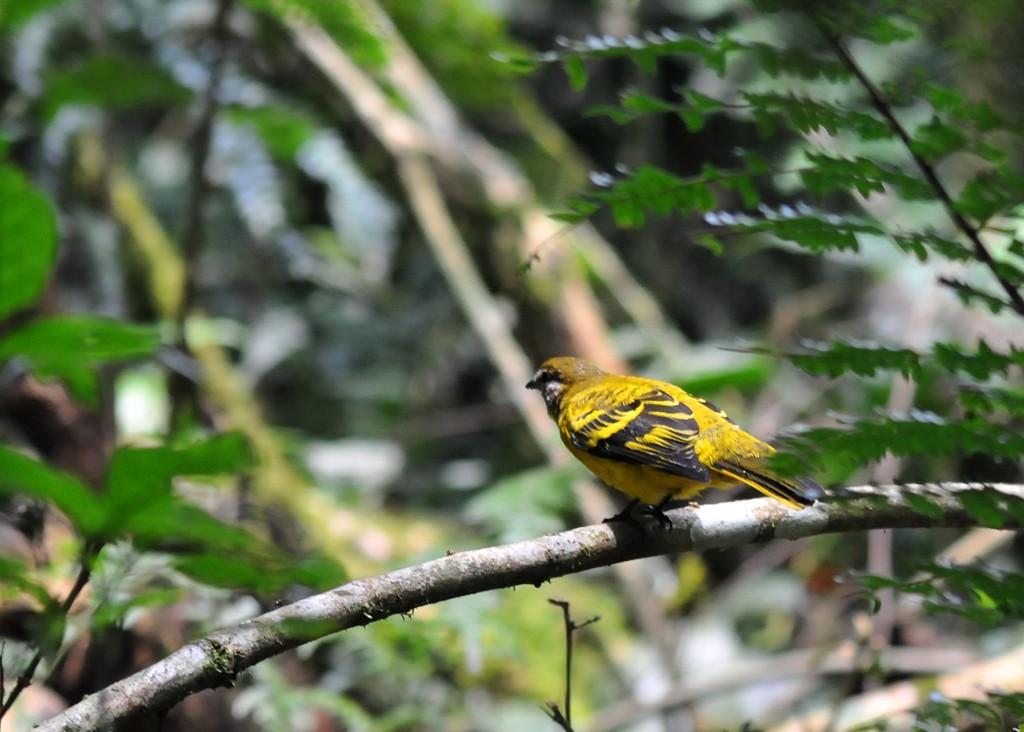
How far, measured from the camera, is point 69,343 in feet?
6.61

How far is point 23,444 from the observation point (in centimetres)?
452

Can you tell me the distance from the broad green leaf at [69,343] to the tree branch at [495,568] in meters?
0.81

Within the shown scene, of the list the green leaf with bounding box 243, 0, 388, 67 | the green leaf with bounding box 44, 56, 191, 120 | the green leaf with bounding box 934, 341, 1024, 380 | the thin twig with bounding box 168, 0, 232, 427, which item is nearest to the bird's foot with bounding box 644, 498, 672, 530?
the green leaf with bounding box 934, 341, 1024, 380

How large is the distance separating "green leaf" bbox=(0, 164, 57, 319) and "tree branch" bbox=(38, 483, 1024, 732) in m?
1.05

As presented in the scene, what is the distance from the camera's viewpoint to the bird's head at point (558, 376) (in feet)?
10.2

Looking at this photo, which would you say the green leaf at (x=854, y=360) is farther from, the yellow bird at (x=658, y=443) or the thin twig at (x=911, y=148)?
the yellow bird at (x=658, y=443)

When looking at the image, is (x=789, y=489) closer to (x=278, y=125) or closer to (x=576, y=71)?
(x=576, y=71)

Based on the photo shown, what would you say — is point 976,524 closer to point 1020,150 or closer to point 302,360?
point 1020,150

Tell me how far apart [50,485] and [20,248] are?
0.78 metres

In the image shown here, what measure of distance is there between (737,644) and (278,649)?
444cm

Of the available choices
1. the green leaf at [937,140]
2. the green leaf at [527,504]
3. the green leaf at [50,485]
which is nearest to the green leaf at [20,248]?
the green leaf at [50,485]

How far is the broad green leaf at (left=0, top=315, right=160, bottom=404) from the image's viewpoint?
6.53 feet

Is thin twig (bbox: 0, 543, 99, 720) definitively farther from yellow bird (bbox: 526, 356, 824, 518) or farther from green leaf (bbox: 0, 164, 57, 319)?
yellow bird (bbox: 526, 356, 824, 518)

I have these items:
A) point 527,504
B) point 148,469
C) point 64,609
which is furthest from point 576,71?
point 527,504
